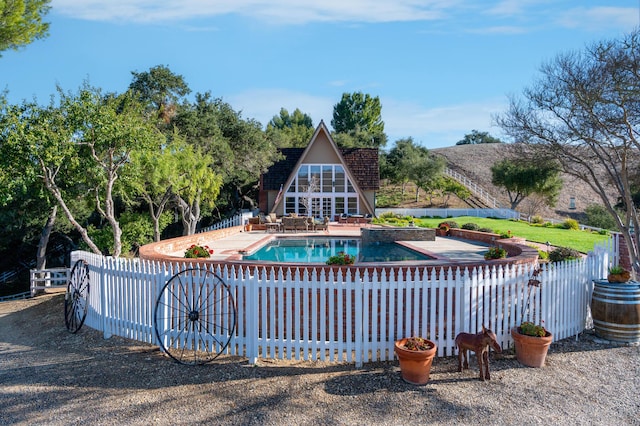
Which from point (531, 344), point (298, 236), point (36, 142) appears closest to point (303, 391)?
point (531, 344)

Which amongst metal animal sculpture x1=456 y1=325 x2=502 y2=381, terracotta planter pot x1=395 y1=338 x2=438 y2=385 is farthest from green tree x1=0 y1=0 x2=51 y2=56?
metal animal sculpture x1=456 y1=325 x2=502 y2=381

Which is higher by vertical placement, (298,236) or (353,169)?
(353,169)

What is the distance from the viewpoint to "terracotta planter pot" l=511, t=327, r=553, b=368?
A: 210 inches

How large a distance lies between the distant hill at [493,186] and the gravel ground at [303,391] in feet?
110

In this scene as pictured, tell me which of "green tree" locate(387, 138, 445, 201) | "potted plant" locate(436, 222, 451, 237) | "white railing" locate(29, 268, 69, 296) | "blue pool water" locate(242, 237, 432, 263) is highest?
"green tree" locate(387, 138, 445, 201)

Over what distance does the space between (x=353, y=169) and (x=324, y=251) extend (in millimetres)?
17415

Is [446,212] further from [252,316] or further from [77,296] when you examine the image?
[252,316]

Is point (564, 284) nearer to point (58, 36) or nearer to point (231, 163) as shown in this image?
point (58, 36)

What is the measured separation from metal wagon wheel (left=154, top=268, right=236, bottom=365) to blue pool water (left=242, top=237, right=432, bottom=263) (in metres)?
6.30

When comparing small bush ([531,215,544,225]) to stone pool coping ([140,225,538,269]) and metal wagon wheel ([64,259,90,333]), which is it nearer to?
stone pool coping ([140,225,538,269])

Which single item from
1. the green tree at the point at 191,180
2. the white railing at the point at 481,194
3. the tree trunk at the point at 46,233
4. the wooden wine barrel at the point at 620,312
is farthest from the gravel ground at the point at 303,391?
the white railing at the point at 481,194

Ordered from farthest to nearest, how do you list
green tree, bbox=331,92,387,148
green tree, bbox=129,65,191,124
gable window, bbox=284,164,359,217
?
green tree, bbox=331,92,387,148
gable window, bbox=284,164,359,217
green tree, bbox=129,65,191,124

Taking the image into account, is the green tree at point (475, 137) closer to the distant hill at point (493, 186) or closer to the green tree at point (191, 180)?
the distant hill at point (493, 186)

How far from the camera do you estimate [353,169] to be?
32.9 m
